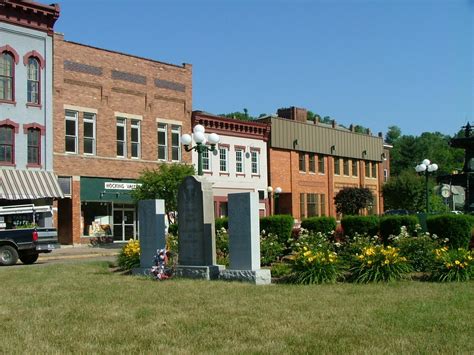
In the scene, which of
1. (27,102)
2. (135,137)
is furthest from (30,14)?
(135,137)

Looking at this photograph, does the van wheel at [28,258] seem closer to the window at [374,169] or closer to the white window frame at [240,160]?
the white window frame at [240,160]

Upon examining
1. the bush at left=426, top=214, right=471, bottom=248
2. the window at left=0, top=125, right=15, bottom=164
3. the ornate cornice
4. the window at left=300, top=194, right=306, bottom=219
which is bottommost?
the bush at left=426, top=214, right=471, bottom=248

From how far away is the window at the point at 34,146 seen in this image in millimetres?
33688

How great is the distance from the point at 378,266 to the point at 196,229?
4.29 metres

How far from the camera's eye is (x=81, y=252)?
3150cm

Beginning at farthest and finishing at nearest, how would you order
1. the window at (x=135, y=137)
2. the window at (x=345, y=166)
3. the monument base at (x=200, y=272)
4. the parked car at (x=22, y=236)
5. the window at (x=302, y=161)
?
the window at (x=345, y=166)
the window at (x=302, y=161)
the window at (x=135, y=137)
the parked car at (x=22, y=236)
the monument base at (x=200, y=272)

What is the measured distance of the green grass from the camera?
7.04m

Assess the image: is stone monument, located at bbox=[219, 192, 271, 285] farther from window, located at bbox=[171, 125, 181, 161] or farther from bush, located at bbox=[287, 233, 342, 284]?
window, located at bbox=[171, 125, 181, 161]

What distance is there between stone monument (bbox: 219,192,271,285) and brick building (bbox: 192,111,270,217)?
2831 cm

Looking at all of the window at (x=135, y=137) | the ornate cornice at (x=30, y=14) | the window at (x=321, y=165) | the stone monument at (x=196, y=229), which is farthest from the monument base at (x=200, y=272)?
the window at (x=321, y=165)

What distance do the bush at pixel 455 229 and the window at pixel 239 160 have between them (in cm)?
2917

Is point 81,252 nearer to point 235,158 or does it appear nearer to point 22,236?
point 22,236

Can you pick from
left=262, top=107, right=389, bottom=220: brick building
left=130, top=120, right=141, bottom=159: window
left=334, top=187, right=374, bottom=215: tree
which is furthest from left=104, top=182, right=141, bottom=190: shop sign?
left=334, top=187, right=374, bottom=215: tree

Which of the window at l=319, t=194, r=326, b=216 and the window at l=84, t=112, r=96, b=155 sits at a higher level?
the window at l=84, t=112, r=96, b=155
